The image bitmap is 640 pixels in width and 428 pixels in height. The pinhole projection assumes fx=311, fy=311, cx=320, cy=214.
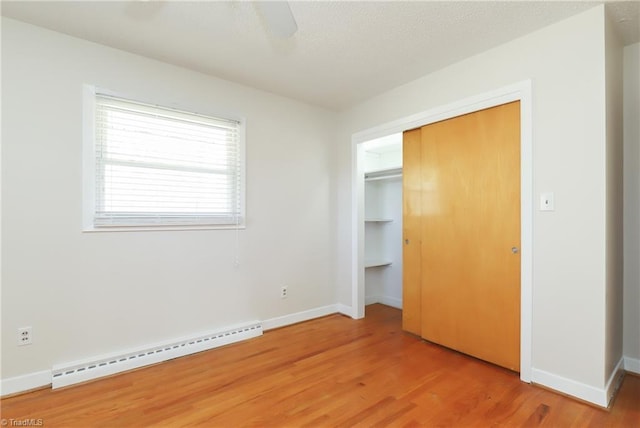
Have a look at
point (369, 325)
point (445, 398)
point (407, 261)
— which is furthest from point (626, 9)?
point (369, 325)

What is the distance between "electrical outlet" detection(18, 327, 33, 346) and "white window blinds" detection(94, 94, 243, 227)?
0.83m

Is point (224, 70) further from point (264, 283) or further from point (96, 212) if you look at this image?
point (264, 283)

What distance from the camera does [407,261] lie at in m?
3.27

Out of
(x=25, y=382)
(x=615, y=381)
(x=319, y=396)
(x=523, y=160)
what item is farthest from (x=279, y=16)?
(x=615, y=381)

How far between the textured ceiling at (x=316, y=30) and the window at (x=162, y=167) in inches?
20.4

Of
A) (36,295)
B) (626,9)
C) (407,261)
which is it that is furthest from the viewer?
(407,261)

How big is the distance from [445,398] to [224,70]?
3.19 metres

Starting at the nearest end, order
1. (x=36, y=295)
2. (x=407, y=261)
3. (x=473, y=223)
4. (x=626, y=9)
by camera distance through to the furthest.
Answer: (x=626, y=9), (x=36, y=295), (x=473, y=223), (x=407, y=261)

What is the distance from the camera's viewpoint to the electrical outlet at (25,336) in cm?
216

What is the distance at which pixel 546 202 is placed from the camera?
7.19 feet

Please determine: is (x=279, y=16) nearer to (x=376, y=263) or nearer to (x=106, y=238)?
(x=106, y=238)

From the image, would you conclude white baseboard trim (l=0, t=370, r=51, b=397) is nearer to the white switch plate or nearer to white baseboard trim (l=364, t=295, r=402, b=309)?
white baseboard trim (l=364, t=295, r=402, b=309)

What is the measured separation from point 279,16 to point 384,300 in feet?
12.4

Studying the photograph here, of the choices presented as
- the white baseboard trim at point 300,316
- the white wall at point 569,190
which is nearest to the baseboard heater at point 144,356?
the white baseboard trim at point 300,316
